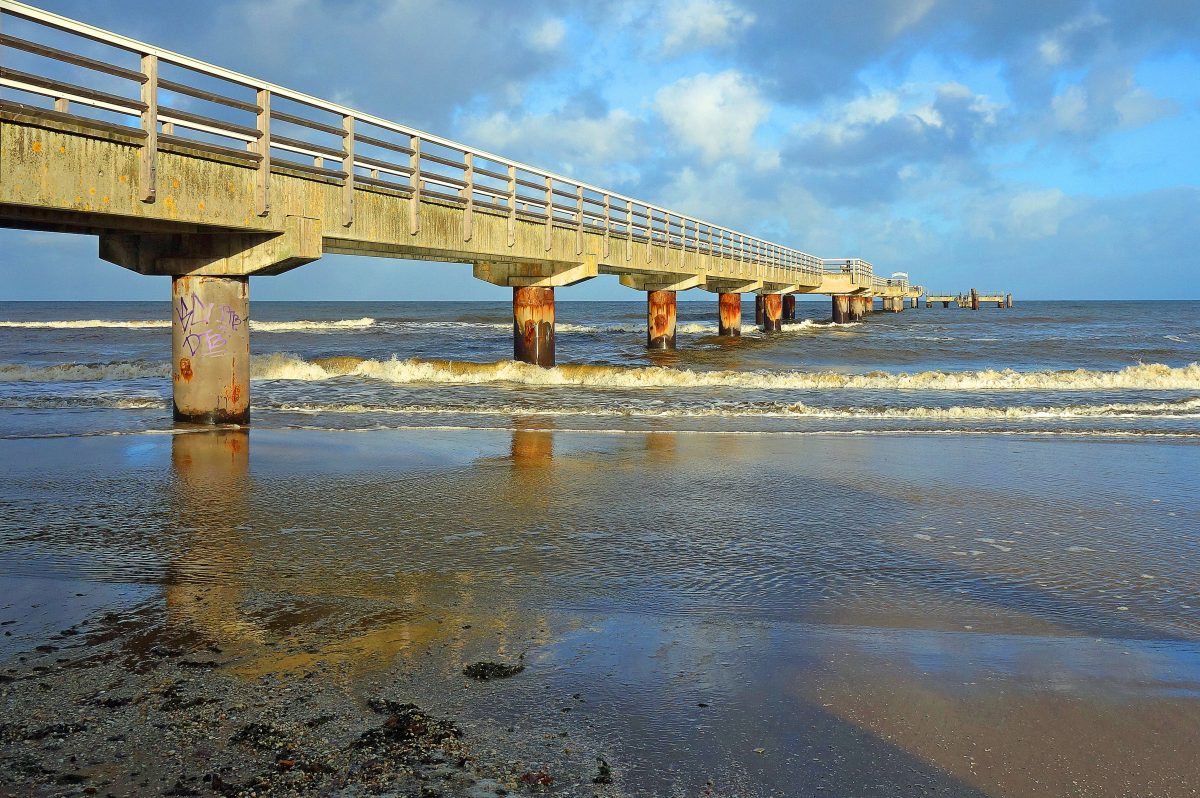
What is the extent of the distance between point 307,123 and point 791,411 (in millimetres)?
8512

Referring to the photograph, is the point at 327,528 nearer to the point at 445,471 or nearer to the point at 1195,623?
the point at 445,471

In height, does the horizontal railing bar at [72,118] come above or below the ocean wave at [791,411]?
above

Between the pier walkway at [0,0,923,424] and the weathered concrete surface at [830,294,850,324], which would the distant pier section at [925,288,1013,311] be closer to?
the weathered concrete surface at [830,294,850,324]

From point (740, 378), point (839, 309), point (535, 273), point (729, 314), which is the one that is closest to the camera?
point (740, 378)

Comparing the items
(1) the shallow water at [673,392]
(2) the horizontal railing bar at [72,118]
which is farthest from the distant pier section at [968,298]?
(2) the horizontal railing bar at [72,118]

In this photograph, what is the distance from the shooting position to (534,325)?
23531 millimetres

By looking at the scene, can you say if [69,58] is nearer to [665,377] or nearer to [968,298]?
[665,377]

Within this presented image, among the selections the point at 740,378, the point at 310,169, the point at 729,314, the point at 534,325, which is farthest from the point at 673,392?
the point at 729,314

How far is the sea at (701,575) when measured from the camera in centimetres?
354

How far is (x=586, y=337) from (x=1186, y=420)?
35.3 meters

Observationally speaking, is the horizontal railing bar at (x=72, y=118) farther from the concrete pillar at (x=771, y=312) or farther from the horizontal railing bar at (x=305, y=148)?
the concrete pillar at (x=771, y=312)

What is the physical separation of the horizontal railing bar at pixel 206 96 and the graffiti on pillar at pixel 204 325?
7.88 feet

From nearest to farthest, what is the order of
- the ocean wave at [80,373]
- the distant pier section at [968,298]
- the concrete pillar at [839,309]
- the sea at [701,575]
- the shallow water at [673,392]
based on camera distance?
the sea at [701,575] → the shallow water at [673,392] → the ocean wave at [80,373] → the concrete pillar at [839,309] → the distant pier section at [968,298]

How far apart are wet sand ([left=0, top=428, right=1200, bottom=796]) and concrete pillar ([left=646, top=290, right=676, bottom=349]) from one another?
26.0 m
